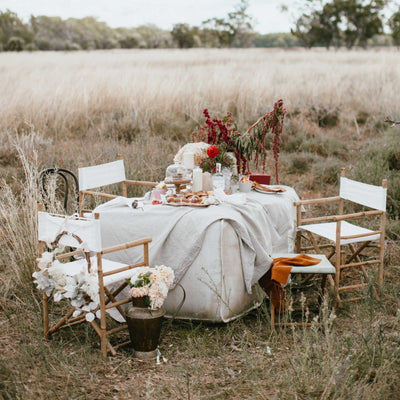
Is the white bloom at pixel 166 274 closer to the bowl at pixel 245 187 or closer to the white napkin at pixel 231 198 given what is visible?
the white napkin at pixel 231 198

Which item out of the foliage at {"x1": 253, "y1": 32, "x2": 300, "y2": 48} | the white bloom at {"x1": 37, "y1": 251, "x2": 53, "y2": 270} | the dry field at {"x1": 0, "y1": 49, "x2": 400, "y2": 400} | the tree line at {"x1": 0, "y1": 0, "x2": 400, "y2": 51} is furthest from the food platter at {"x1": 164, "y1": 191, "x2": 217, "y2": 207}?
the foliage at {"x1": 253, "y1": 32, "x2": 300, "y2": 48}

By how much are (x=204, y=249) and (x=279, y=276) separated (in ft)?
1.75

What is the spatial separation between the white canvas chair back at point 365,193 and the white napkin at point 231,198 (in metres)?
1.08

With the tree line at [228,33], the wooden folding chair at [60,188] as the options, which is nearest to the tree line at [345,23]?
the tree line at [228,33]

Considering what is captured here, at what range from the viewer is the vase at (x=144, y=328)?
126 inches

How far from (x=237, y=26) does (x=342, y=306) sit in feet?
149

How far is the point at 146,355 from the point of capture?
3.26 metres

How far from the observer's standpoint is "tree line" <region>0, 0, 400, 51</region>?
115 feet

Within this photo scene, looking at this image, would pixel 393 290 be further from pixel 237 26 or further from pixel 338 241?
pixel 237 26

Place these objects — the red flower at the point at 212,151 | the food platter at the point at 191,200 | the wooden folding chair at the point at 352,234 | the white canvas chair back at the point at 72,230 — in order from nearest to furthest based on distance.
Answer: the white canvas chair back at the point at 72,230 → the food platter at the point at 191,200 → the wooden folding chair at the point at 352,234 → the red flower at the point at 212,151

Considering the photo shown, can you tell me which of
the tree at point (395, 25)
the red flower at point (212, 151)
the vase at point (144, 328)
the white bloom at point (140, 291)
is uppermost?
the tree at point (395, 25)

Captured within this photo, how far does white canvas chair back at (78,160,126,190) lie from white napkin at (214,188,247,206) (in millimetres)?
1163

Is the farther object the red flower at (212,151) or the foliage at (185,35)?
the foliage at (185,35)

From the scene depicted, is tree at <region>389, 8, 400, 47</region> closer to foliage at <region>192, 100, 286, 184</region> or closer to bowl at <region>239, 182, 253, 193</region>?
foliage at <region>192, 100, 286, 184</region>
